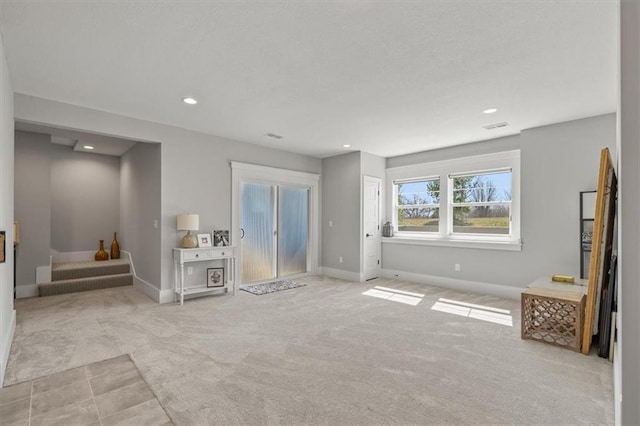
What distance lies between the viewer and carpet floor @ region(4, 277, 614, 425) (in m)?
2.01

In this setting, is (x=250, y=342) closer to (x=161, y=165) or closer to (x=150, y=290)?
(x=150, y=290)

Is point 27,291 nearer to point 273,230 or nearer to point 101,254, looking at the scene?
point 101,254

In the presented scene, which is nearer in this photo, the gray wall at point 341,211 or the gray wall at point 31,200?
the gray wall at point 31,200

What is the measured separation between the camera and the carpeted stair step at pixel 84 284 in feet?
15.9

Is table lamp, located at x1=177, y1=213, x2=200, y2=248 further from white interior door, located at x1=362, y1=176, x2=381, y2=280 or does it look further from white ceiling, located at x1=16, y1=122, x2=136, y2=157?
white interior door, located at x1=362, y1=176, x2=381, y2=280

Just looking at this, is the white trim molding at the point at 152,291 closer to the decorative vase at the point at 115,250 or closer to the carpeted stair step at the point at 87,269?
the carpeted stair step at the point at 87,269

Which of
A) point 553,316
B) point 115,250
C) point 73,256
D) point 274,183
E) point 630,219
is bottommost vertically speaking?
point 553,316

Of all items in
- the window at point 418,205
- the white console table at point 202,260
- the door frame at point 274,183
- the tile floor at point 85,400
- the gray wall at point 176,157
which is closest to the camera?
the tile floor at point 85,400

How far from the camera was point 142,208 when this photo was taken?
524 centimetres

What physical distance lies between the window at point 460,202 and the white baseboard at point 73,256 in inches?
249

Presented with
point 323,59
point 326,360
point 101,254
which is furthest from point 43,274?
point 323,59

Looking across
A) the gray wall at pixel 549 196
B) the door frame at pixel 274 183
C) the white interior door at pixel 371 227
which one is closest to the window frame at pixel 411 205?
the white interior door at pixel 371 227

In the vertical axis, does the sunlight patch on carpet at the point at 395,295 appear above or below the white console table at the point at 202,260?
below

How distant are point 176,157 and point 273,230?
2.21 m
